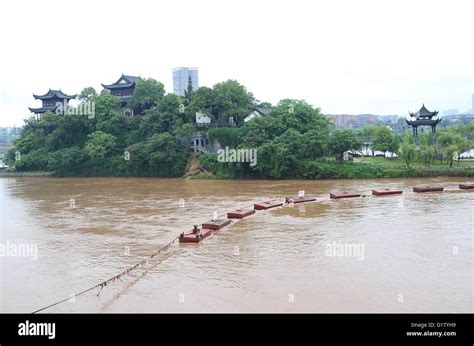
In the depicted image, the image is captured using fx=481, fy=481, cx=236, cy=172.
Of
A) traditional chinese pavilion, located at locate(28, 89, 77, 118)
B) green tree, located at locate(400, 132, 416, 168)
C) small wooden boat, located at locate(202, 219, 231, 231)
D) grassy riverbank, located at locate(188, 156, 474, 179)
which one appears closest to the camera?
small wooden boat, located at locate(202, 219, 231, 231)

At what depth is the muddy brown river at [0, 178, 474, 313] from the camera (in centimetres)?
1258

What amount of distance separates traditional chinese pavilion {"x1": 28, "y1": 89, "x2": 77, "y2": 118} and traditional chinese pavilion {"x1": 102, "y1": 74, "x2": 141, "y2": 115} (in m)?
8.10

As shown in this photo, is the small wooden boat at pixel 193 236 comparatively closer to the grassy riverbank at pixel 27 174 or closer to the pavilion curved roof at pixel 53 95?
the grassy riverbank at pixel 27 174

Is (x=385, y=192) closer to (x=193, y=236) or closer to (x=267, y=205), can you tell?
(x=267, y=205)

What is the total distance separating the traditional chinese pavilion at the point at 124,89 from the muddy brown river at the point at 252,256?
95.7 feet

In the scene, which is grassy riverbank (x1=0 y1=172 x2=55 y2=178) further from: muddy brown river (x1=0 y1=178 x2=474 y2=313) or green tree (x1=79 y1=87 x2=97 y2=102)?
muddy brown river (x1=0 y1=178 x2=474 y2=313)

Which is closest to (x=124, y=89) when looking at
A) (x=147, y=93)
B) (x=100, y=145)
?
(x=147, y=93)

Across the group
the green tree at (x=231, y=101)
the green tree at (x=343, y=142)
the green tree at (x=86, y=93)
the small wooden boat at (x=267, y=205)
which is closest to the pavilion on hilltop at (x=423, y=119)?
the green tree at (x=343, y=142)

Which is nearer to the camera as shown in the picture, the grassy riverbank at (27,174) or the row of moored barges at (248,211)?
the row of moored barges at (248,211)

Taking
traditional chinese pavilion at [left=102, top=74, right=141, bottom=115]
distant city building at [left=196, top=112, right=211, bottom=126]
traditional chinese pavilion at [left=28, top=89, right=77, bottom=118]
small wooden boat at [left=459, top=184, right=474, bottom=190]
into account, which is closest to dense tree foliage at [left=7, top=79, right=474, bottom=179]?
distant city building at [left=196, top=112, right=211, bottom=126]

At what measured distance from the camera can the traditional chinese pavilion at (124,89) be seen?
57594 millimetres

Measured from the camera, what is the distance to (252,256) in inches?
656

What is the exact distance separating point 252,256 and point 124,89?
4623cm

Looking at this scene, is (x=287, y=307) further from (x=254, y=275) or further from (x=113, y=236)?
(x=113, y=236)
